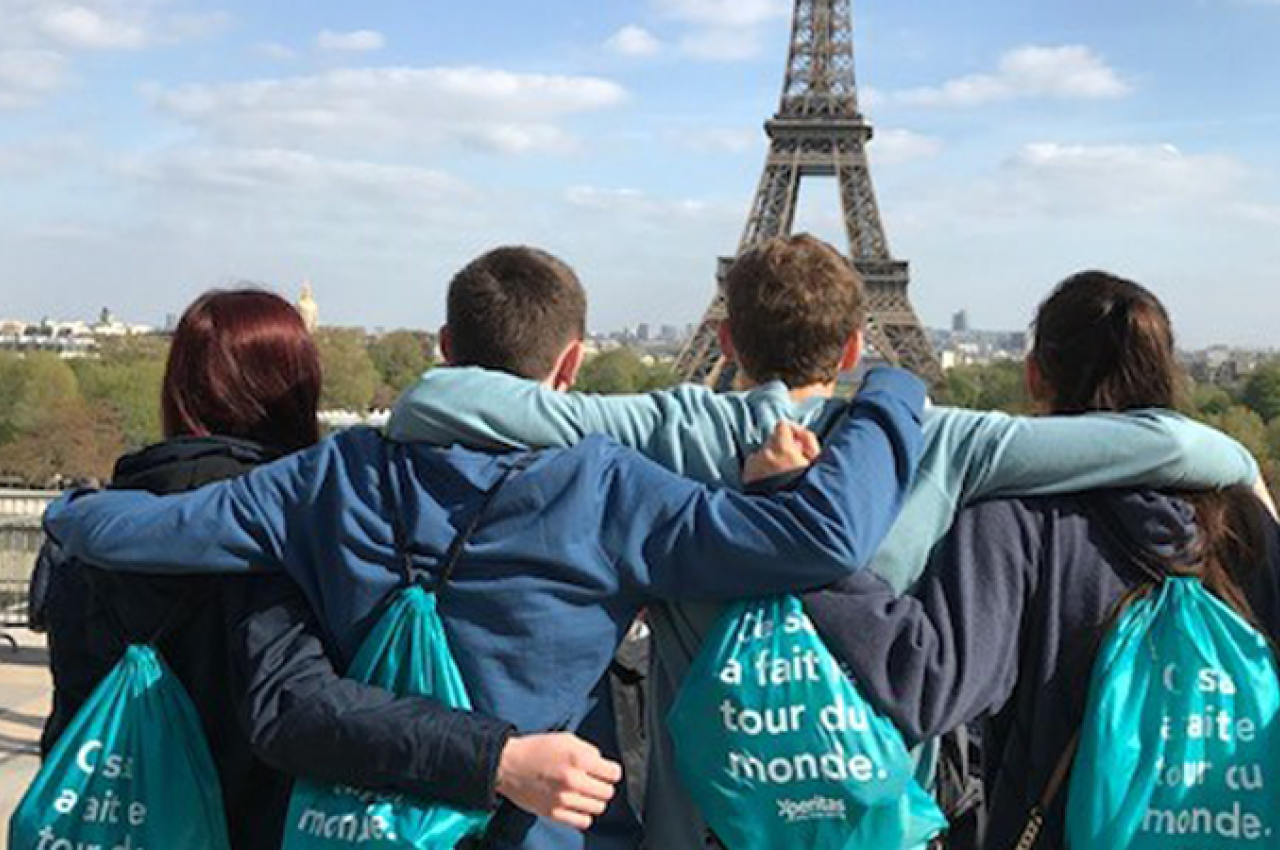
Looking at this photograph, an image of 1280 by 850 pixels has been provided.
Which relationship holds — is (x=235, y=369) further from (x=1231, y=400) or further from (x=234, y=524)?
(x=1231, y=400)

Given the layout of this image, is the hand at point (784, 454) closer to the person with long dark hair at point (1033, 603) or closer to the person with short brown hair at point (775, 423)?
the person with short brown hair at point (775, 423)

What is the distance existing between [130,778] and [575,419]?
0.97 meters

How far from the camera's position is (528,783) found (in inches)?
84.7

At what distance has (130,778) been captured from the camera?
2.36 m

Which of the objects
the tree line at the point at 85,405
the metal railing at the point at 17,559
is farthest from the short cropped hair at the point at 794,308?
the tree line at the point at 85,405

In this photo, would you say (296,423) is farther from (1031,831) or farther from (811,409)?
(1031,831)

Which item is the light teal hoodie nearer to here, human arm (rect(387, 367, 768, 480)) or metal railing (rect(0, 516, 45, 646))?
human arm (rect(387, 367, 768, 480))

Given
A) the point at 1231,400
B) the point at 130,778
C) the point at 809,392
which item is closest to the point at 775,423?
the point at 809,392

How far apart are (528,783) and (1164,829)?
3.32 feet

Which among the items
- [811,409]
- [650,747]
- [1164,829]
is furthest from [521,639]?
[1164,829]

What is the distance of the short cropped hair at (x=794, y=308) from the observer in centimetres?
238

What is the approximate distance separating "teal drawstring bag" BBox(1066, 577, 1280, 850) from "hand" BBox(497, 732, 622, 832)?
0.79 metres

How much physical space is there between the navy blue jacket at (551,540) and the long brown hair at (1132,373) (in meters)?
0.39

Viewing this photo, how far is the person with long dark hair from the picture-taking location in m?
2.22
